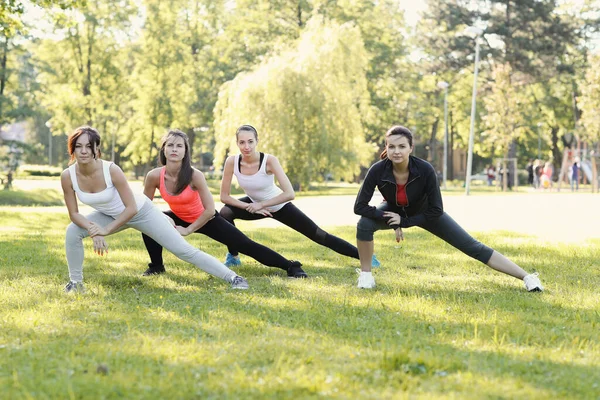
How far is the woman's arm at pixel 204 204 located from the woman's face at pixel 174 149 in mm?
285

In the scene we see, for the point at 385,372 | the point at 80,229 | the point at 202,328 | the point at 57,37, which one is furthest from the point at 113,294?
the point at 57,37

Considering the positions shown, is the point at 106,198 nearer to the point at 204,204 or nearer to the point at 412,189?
the point at 204,204

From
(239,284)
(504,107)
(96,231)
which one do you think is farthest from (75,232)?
(504,107)

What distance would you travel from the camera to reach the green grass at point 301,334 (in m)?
3.84

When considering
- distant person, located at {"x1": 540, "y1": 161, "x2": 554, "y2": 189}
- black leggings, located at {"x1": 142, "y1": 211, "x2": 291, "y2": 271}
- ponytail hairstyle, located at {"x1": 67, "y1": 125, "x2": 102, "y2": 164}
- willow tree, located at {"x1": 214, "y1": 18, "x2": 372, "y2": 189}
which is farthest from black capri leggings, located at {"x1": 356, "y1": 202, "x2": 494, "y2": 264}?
distant person, located at {"x1": 540, "y1": 161, "x2": 554, "y2": 189}

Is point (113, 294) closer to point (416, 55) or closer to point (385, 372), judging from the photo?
point (385, 372)

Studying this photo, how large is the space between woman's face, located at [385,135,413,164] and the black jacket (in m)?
0.18

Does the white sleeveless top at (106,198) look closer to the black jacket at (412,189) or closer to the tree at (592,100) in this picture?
the black jacket at (412,189)

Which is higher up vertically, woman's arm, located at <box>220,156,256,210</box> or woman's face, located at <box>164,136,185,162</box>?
woman's face, located at <box>164,136,185,162</box>

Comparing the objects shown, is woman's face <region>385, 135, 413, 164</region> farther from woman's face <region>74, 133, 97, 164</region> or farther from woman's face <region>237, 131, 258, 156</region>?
woman's face <region>74, 133, 97, 164</region>

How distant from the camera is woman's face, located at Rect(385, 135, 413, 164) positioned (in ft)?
22.4

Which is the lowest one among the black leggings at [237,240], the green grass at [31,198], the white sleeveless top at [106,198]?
the green grass at [31,198]

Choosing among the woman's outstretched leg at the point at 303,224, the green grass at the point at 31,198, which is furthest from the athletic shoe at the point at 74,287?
the green grass at the point at 31,198

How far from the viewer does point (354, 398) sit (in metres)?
3.64
